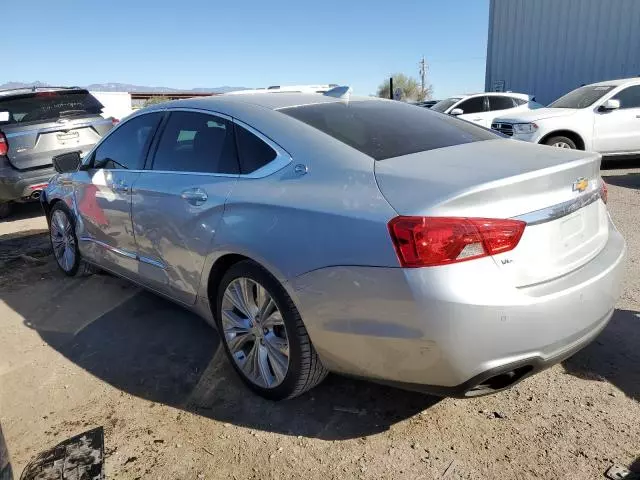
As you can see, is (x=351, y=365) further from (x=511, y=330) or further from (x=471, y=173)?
(x=471, y=173)

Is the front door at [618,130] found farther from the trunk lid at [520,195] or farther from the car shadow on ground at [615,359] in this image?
the trunk lid at [520,195]

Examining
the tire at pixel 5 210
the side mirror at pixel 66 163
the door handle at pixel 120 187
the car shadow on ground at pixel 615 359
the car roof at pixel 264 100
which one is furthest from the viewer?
the tire at pixel 5 210

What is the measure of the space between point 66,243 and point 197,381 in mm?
2562

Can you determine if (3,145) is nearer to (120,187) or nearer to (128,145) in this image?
(128,145)

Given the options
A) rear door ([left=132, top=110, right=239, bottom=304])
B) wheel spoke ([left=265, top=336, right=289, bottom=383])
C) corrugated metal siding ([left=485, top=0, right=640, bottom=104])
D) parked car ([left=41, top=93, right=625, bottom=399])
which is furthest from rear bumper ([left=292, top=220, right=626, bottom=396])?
corrugated metal siding ([left=485, top=0, right=640, bottom=104])

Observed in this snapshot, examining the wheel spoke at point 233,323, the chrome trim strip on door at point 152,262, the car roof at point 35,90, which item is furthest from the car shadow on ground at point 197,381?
the car roof at point 35,90

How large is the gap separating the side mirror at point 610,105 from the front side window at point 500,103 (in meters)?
3.22

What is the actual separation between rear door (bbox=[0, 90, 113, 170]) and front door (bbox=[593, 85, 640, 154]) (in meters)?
8.27

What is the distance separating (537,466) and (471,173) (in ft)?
4.20

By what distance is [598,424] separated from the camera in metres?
2.49

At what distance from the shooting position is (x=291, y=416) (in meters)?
2.70

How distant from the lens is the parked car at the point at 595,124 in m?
9.09

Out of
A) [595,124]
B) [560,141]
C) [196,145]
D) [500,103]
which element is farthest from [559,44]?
[196,145]

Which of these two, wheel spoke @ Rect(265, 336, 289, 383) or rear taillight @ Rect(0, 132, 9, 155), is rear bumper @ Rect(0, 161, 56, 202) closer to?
rear taillight @ Rect(0, 132, 9, 155)
